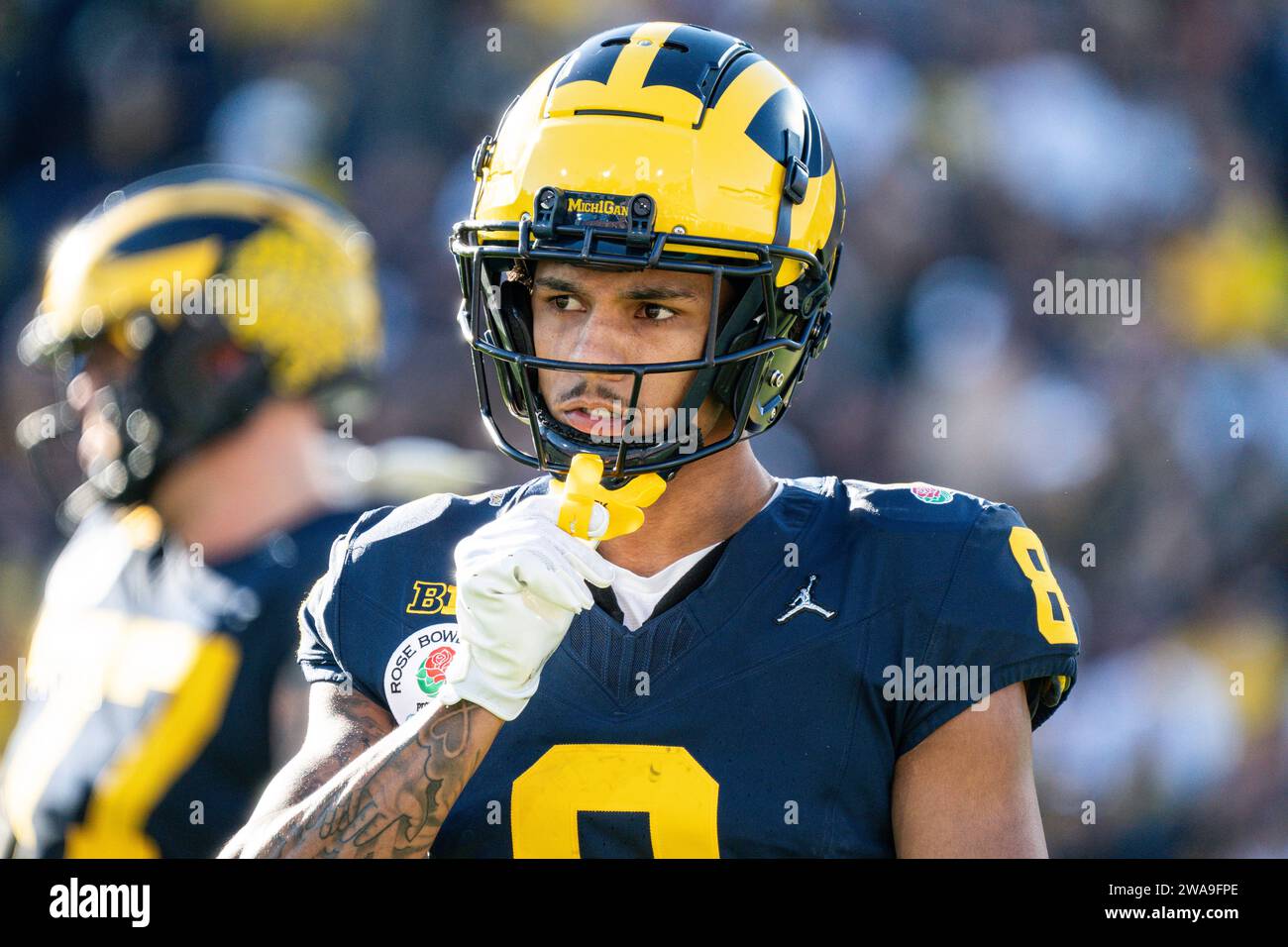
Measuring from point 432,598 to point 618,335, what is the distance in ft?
1.45

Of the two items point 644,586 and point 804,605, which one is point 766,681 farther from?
point 644,586

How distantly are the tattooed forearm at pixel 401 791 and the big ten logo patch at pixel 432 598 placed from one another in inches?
9.2

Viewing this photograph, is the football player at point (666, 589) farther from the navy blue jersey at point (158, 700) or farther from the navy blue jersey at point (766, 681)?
the navy blue jersey at point (158, 700)

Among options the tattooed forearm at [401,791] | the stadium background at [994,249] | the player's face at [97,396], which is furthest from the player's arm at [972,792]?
the stadium background at [994,249]

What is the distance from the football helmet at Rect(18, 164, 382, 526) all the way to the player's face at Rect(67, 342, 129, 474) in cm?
1

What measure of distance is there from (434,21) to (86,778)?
2757mm

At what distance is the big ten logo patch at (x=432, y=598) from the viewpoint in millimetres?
2049

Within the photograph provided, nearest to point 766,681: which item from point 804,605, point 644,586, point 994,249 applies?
point 804,605

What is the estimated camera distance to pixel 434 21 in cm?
476

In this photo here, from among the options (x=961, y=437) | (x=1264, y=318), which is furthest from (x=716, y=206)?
(x=1264, y=318)

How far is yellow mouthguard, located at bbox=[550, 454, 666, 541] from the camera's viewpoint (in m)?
1.83

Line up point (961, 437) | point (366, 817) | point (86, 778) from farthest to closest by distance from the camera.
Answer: point (961, 437)
point (86, 778)
point (366, 817)

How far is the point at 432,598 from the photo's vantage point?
2066 mm
